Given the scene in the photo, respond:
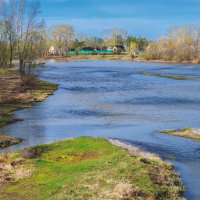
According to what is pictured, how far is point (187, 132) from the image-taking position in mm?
43688

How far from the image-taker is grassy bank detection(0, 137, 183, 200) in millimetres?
24156

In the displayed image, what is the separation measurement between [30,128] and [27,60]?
49.8m

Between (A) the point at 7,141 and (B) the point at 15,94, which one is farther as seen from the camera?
(B) the point at 15,94

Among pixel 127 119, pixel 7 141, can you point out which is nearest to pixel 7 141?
pixel 7 141

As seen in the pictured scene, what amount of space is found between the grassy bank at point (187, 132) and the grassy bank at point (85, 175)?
9.09 m

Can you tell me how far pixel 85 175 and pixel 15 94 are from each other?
46.5 m

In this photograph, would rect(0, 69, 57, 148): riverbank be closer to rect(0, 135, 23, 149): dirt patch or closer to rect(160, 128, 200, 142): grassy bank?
rect(0, 135, 23, 149): dirt patch

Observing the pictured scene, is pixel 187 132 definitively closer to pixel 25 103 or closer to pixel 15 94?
pixel 25 103

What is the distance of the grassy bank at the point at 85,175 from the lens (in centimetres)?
2416

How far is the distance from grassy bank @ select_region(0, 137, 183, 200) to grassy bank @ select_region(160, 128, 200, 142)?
909 centimetres

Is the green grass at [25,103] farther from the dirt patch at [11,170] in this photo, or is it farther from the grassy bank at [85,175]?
the dirt patch at [11,170]

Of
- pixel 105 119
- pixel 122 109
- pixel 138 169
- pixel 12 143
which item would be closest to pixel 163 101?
pixel 122 109

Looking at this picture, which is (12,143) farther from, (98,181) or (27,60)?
(27,60)

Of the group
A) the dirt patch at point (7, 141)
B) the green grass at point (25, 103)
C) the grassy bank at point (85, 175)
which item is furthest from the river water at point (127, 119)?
the grassy bank at point (85, 175)
